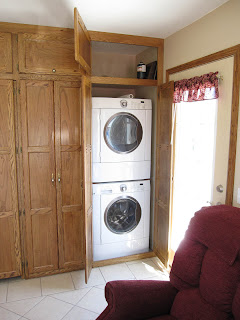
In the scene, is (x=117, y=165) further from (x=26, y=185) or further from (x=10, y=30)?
(x=10, y=30)

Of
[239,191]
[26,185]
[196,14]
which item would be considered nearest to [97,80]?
[196,14]

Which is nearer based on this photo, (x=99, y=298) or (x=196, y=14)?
(x=196, y=14)

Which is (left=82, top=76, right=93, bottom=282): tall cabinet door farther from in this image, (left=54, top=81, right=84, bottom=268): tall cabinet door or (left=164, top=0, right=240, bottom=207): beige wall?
(left=164, top=0, right=240, bottom=207): beige wall

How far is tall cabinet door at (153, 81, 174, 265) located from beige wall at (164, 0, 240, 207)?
1.03ft

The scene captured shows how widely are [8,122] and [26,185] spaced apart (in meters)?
0.63

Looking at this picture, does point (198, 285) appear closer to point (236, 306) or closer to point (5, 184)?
point (236, 306)

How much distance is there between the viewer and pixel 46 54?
2496 mm

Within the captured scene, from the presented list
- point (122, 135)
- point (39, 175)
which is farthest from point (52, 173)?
point (122, 135)

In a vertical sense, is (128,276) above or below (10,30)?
below

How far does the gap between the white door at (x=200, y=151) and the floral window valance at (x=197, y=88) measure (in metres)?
0.06

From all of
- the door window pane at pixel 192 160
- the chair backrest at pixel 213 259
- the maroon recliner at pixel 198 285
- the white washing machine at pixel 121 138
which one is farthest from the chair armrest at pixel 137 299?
the white washing machine at pixel 121 138

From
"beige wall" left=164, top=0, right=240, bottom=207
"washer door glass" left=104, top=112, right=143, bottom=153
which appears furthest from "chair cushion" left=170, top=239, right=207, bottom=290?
"washer door glass" left=104, top=112, right=143, bottom=153

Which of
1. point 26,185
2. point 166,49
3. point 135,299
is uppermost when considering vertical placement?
point 166,49

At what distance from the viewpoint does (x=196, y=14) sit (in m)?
2.18
